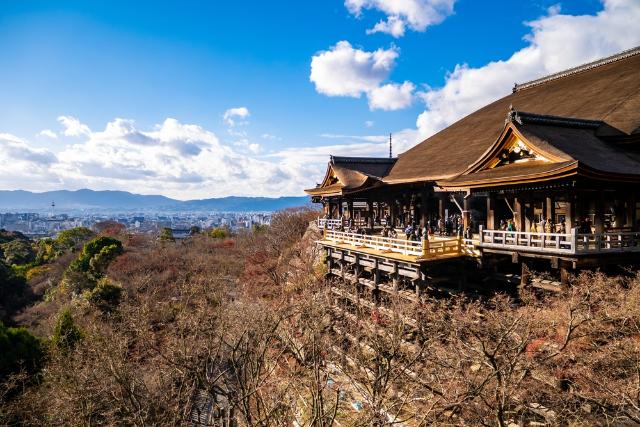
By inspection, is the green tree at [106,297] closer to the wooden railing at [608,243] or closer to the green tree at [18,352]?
the green tree at [18,352]

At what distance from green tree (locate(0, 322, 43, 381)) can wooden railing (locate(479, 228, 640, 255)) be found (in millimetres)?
21252

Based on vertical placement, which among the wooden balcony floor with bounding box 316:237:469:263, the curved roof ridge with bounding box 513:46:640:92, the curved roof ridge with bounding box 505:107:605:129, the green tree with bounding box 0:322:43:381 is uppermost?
the curved roof ridge with bounding box 513:46:640:92

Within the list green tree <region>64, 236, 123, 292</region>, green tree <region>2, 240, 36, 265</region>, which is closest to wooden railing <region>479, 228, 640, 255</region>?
green tree <region>64, 236, 123, 292</region>

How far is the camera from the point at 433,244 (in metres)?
16.4

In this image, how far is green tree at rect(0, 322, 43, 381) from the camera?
18219 mm

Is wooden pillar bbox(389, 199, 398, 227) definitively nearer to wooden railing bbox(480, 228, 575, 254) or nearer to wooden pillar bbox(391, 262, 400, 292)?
wooden pillar bbox(391, 262, 400, 292)

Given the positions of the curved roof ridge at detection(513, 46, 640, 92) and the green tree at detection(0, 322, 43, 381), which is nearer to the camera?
the green tree at detection(0, 322, 43, 381)

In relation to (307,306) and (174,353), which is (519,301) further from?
(174,353)

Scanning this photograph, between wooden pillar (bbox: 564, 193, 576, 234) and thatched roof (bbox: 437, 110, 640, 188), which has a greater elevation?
thatched roof (bbox: 437, 110, 640, 188)

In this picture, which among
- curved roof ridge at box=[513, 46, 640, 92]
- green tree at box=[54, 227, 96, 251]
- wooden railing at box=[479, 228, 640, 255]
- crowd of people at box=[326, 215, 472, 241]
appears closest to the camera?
wooden railing at box=[479, 228, 640, 255]

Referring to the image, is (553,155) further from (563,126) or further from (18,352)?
(18,352)

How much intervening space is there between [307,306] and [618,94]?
17.7 meters

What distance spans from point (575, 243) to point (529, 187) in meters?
2.88

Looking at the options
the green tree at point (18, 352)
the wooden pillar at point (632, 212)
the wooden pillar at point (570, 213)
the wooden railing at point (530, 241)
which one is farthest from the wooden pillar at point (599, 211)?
the green tree at point (18, 352)
